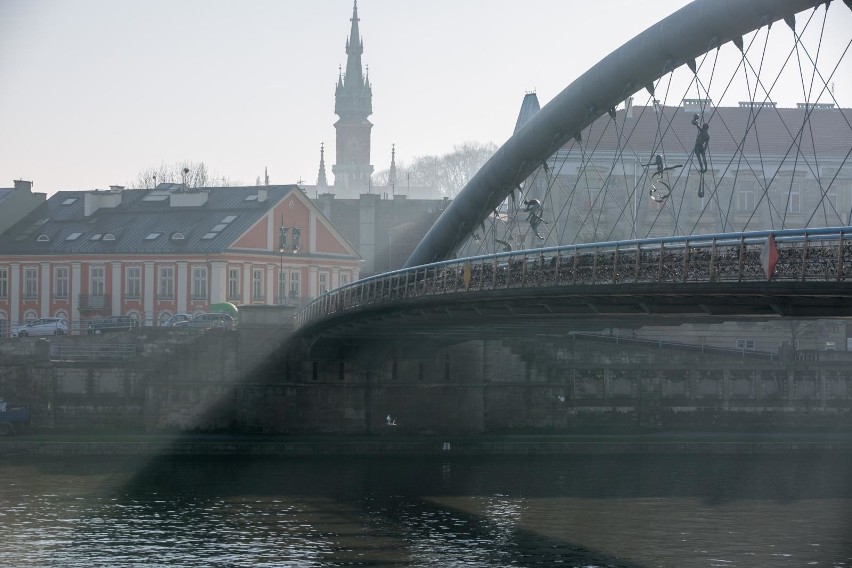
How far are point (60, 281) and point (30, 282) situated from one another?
1.95 meters

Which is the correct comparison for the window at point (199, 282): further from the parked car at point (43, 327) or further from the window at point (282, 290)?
the parked car at point (43, 327)

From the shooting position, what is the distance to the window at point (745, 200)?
85188 millimetres

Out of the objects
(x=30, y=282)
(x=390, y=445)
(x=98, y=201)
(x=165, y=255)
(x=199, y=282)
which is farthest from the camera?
(x=98, y=201)

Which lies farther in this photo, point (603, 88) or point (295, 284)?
point (295, 284)

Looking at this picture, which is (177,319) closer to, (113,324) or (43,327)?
(113,324)

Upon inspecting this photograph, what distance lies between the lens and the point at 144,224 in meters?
90.6

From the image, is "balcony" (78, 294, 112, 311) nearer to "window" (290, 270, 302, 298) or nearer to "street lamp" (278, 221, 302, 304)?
"street lamp" (278, 221, 302, 304)

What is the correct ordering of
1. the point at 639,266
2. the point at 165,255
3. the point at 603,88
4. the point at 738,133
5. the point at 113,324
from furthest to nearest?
1. the point at 165,255
2. the point at 738,133
3. the point at 113,324
4. the point at 603,88
5. the point at 639,266

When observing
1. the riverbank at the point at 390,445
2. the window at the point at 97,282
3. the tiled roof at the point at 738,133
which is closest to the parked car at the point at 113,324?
the window at the point at 97,282

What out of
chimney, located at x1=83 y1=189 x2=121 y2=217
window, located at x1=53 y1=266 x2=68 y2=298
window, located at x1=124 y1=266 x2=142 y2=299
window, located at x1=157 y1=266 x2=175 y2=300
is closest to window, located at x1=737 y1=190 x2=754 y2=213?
window, located at x1=157 y1=266 x2=175 y2=300

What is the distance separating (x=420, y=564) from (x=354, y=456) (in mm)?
23232

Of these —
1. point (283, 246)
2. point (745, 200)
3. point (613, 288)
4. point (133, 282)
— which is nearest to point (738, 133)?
point (745, 200)

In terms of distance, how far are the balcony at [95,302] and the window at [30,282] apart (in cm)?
351

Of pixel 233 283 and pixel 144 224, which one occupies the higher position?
pixel 144 224
